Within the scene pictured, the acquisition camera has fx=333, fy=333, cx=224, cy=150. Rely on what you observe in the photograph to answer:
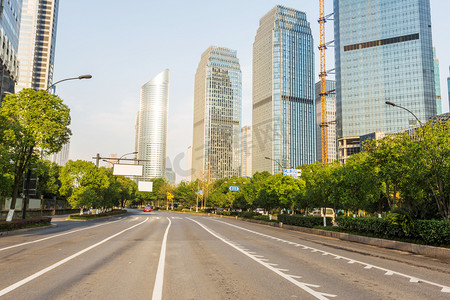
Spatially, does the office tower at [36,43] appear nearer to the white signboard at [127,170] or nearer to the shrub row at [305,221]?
the white signboard at [127,170]

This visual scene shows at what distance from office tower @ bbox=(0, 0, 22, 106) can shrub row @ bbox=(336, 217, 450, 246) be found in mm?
61205

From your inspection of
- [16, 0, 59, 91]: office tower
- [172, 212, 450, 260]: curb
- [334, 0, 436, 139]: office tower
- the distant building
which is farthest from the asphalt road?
[16, 0, 59, 91]: office tower

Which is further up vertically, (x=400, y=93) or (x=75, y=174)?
(x=400, y=93)

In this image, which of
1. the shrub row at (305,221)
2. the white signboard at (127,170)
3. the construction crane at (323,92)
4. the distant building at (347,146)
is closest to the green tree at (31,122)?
the shrub row at (305,221)

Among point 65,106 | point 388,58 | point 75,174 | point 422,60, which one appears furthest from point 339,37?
point 65,106

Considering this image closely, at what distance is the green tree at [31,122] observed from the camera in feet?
76.4

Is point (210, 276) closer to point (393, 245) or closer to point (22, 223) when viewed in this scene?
point (393, 245)

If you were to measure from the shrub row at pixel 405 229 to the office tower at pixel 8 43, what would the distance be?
61205 mm

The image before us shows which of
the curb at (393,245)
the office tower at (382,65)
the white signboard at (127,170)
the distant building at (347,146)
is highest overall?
the office tower at (382,65)

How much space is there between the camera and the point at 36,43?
572 ft

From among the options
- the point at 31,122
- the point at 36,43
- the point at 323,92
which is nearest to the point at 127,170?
the point at 31,122

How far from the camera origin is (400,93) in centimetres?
14512

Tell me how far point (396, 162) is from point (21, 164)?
25.9m

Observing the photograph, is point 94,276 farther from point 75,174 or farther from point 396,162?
point 75,174
